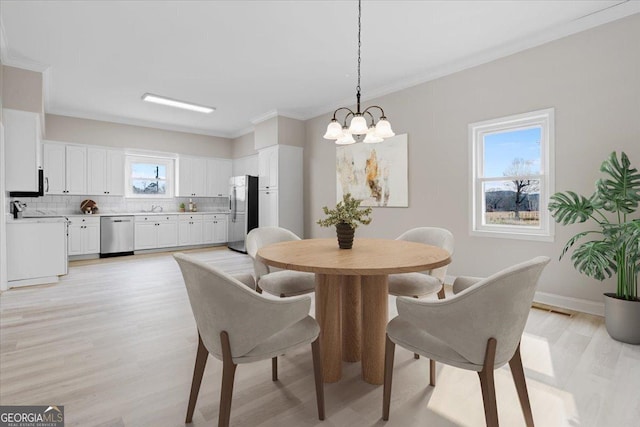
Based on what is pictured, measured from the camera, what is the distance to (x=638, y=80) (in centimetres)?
282

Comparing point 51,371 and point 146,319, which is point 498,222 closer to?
point 146,319

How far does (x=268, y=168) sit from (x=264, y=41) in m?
3.11

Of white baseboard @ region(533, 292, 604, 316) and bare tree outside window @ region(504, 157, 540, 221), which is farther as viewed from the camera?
bare tree outside window @ region(504, 157, 540, 221)

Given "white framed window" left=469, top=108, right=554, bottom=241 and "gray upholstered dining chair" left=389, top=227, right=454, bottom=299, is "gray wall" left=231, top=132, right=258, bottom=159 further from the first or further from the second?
"gray upholstered dining chair" left=389, top=227, right=454, bottom=299

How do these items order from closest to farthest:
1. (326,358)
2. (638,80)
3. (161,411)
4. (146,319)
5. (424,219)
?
(161,411)
(326,358)
(638,80)
(146,319)
(424,219)

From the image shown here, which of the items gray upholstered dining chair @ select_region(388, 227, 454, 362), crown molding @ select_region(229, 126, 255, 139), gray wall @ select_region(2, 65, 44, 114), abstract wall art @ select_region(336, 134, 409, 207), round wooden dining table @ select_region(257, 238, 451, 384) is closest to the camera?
round wooden dining table @ select_region(257, 238, 451, 384)

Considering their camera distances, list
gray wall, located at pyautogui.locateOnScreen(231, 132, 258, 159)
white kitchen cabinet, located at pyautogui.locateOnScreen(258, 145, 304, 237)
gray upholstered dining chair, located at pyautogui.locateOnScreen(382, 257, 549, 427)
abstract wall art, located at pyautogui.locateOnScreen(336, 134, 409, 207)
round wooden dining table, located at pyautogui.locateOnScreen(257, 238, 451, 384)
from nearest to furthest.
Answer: gray upholstered dining chair, located at pyautogui.locateOnScreen(382, 257, 549, 427)
round wooden dining table, located at pyautogui.locateOnScreen(257, 238, 451, 384)
abstract wall art, located at pyautogui.locateOnScreen(336, 134, 409, 207)
white kitchen cabinet, located at pyautogui.locateOnScreen(258, 145, 304, 237)
gray wall, located at pyautogui.locateOnScreen(231, 132, 258, 159)

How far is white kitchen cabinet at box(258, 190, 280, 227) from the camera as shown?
6.25 m

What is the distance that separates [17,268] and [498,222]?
6056mm

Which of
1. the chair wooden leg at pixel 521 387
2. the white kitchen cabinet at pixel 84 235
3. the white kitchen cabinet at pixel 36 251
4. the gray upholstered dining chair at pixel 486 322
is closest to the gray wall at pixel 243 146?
the white kitchen cabinet at pixel 84 235

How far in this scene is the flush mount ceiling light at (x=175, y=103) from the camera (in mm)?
5320

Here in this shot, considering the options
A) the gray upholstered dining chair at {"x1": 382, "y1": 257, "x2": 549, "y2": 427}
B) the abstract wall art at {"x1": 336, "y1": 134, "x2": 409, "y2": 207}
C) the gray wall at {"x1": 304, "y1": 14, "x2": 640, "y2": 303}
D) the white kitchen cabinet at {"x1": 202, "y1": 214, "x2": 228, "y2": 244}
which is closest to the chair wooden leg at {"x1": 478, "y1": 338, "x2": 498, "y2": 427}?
the gray upholstered dining chair at {"x1": 382, "y1": 257, "x2": 549, "y2": 427}

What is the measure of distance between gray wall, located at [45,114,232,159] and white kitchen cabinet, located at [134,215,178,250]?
1601 mm

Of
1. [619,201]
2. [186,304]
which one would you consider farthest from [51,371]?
[619,201]
